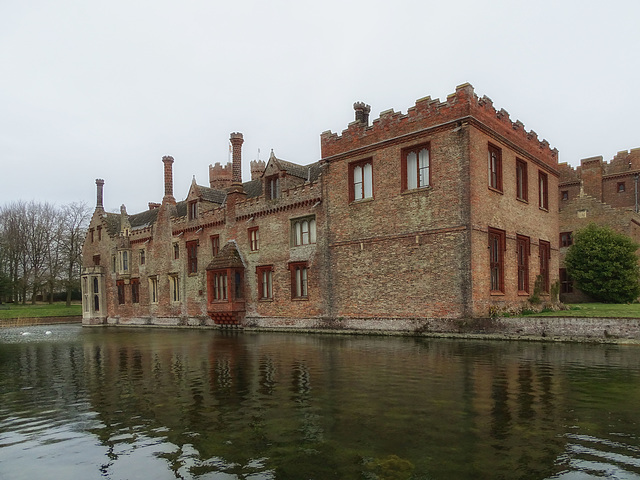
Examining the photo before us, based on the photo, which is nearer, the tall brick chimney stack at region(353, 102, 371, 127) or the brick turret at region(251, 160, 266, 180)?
the tall brick chimney stack at region(353, 102, 371, 127)

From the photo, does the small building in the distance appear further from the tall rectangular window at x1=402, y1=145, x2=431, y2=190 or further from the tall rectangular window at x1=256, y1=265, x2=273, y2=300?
the tall rectangular window at x1=256, y1=265, x2=273, y2=300

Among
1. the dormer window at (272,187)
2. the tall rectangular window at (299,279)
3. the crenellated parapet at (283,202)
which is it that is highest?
the dormer window at (272,187)

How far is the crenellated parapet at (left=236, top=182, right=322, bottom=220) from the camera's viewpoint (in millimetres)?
24797

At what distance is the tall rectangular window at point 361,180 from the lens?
73.3 feet

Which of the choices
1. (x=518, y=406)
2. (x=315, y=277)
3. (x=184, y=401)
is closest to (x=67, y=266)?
(x=315, y=277)

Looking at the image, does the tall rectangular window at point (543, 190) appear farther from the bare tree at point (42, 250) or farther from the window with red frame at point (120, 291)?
the bare tree at point (42, 250)

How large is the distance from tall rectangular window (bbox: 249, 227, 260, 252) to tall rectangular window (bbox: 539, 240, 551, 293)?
15.1m

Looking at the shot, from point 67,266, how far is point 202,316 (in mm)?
32452

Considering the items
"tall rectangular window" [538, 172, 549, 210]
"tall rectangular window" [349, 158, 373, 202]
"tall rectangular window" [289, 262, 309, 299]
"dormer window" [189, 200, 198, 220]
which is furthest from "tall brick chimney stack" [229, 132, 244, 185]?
"tall rectangular window" [538, 172, 549, 210]

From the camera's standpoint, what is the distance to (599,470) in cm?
485

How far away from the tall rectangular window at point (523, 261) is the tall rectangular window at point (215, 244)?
17.9 metres

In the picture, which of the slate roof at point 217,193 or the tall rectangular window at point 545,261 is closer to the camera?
the tall rectangular window at point 545,261

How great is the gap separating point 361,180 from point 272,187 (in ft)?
21.8

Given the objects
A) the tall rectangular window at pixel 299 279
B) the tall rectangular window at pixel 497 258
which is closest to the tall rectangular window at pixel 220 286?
the tall rectangular window at pixel 299 279
